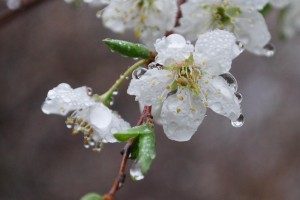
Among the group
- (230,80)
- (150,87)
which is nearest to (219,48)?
(230,80)

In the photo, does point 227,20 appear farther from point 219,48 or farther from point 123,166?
point 123,166

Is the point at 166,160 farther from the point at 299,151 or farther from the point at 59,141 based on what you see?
the point at 299,151

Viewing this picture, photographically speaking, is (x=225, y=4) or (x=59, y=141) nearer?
(x=225, y=4)

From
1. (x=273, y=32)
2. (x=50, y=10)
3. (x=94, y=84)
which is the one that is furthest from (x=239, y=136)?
(x=50, y=10)

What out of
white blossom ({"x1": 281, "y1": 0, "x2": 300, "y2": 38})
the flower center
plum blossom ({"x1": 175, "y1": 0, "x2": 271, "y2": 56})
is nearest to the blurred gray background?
white blossom ({"x1": 281, "y1": 0, "x2": 300, "y2": 38})

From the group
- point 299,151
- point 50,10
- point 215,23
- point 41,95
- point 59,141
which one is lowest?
point 299,151

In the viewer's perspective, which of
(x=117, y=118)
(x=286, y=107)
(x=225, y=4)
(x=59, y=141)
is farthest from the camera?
(x=286, y=107)

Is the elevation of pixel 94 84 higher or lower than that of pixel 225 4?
lower
